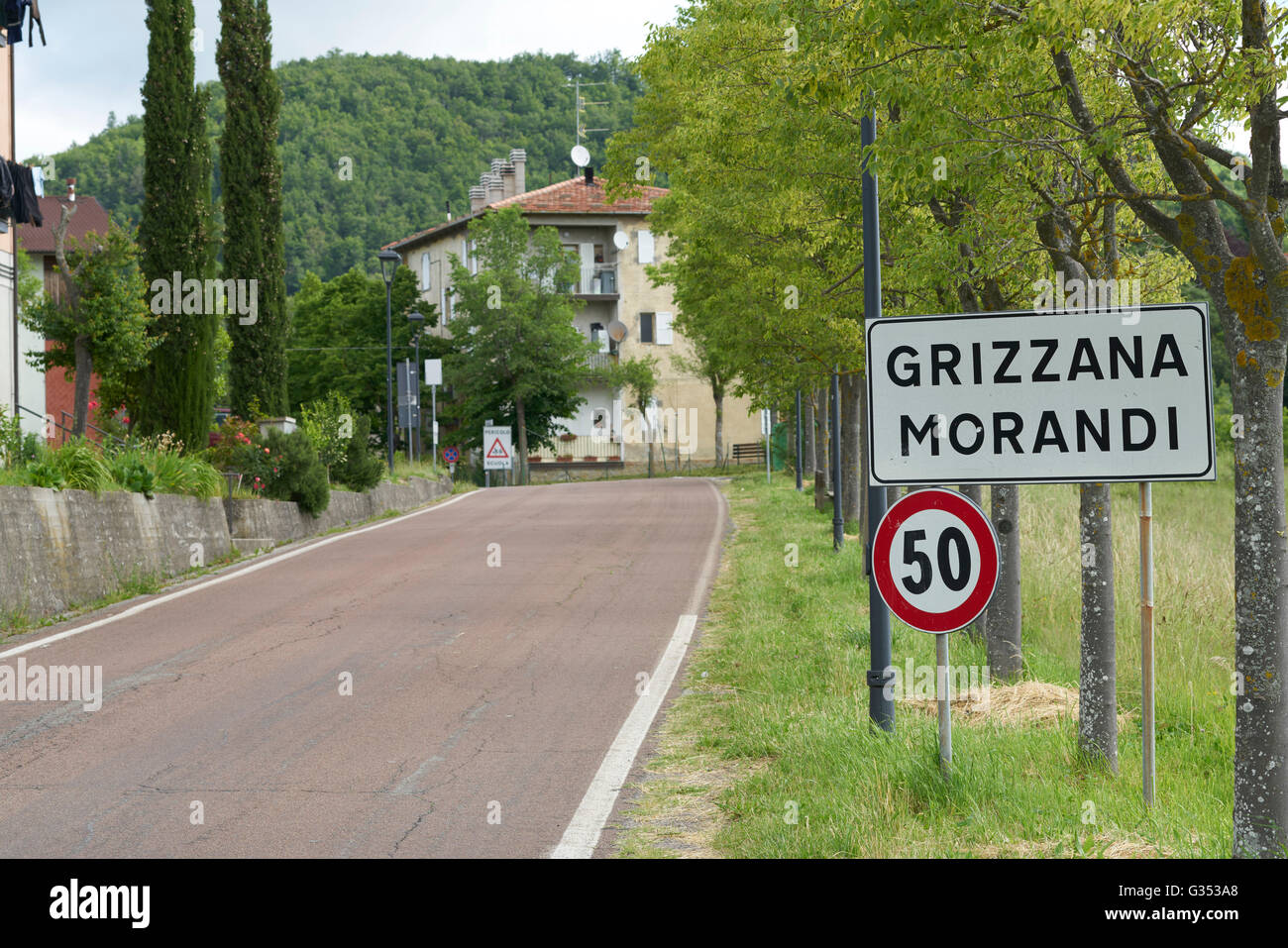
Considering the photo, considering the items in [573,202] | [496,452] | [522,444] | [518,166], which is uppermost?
[518,166]

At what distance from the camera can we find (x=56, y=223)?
2351 inches

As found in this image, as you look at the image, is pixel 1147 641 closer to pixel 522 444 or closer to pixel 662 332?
pixel 522 444

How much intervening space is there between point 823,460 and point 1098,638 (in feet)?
74.8

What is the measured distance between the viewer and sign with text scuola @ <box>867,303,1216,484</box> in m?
6.12

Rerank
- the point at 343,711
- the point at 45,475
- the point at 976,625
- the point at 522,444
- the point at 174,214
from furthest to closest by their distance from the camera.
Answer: the point at 522,444
the point at 174,214
the point at 45,475
the point at 976,625
the point at 343,711

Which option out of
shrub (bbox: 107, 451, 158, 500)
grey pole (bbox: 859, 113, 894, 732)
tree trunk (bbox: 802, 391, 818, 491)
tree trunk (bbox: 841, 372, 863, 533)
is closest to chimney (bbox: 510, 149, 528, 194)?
tree trunk (bbox: 802, 391, 818, 491)

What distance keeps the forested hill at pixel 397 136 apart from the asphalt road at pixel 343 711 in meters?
71.4

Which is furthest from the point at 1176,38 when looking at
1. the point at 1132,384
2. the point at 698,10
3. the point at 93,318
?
the point at 93,318

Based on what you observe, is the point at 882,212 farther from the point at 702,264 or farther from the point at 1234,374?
the point at 702,264

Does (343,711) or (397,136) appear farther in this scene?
(397,136)

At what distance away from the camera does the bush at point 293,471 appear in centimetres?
2264

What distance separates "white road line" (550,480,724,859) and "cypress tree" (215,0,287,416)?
1655 centimetres

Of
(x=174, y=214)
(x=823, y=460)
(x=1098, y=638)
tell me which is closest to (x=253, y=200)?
(x=174, y=214)
